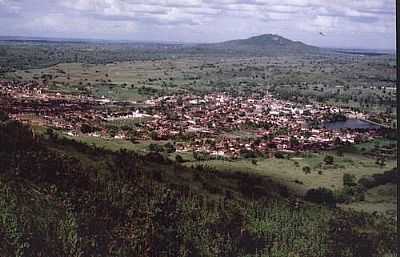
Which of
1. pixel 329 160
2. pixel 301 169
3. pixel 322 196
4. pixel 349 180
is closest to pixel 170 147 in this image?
pixel 301 169

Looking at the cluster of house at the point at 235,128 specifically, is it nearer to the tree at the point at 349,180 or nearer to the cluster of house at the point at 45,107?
the tree at the point at 349,180

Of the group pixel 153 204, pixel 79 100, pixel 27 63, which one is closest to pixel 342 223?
pixel 153 204

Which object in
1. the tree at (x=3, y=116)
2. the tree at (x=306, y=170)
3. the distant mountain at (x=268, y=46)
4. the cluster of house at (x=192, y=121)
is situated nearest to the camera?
the tree at (x=3, y=116)

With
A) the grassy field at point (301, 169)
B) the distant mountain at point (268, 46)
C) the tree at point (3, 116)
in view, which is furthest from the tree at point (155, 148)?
the distant mountain at point (268, 46)

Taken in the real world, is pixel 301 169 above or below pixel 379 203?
above

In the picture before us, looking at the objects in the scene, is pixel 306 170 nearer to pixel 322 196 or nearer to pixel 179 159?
pixel 322 196

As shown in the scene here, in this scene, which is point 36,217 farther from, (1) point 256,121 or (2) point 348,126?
(2) point 348,126
